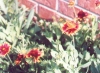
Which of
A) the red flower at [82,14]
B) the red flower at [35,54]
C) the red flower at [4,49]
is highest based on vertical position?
the red flower at [82,14]

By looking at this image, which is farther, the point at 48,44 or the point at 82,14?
the point at 48,44

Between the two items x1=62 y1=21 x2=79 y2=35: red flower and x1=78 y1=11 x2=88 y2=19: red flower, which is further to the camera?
x1=78 y1=11 x2=88 y2=19: red flower

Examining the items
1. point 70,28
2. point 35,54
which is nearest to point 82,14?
point 70,28

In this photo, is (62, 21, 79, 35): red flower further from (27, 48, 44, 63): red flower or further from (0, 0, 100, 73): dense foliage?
(27, 48, 44, 63): red flower

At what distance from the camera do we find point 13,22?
6.62 ft

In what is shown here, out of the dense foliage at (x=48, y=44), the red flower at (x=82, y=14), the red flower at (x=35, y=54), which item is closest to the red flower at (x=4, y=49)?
the dense foliage at (x=48, y=44)

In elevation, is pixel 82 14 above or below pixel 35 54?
above

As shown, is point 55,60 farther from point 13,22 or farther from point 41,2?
point 41,2

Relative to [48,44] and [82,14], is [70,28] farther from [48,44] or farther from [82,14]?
[48,44]

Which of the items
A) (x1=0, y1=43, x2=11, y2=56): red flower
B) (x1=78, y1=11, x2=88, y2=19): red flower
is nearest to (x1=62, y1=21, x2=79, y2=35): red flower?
(x1=78, y1=11, x2=88, y2=19): red flower

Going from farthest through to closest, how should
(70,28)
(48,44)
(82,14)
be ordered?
(48,44) → (82,14) → (70,28)

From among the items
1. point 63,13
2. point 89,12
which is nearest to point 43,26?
point 63,13

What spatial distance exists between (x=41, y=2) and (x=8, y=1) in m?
0.27

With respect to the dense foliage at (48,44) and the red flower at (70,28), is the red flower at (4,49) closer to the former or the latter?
the dense foliage at (48,44)
